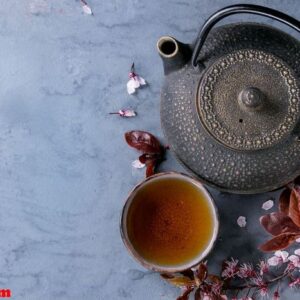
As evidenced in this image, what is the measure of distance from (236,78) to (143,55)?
0.99ft

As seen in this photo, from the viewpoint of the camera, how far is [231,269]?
1.13 meters

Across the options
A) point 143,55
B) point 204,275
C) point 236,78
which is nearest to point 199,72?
point 236,78

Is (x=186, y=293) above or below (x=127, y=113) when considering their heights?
below

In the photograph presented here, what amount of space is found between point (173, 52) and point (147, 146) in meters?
0.27

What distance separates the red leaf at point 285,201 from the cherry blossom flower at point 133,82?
1.13 feet

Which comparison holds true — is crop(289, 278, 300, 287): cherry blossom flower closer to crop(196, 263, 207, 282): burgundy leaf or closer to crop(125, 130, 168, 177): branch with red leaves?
crop(196, 263, 207, 282): burgundy leaf

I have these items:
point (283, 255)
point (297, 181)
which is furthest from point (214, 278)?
point (297, 181)

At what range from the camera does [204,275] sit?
1099mm

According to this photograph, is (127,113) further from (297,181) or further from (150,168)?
(297,181)

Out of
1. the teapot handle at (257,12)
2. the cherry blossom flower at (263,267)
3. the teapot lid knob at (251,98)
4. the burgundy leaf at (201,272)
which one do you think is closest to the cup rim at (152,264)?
the burgundy leaf at (201,272)

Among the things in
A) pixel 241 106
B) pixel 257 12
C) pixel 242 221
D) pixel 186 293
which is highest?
pixel 257 12

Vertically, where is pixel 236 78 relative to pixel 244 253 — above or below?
above

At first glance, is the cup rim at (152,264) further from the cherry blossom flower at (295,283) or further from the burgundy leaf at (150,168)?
the cherry blossom flower at (295,283)

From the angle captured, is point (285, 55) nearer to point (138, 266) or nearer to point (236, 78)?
point (236, 78)
